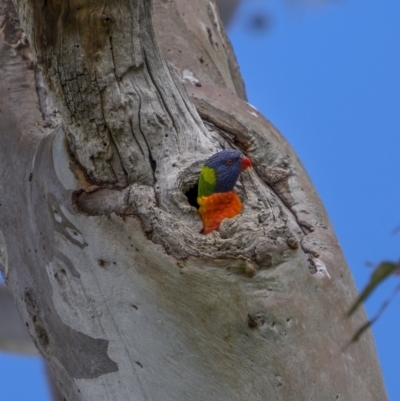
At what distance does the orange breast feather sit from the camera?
166cm

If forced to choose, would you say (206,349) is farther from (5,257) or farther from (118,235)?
(5,257)

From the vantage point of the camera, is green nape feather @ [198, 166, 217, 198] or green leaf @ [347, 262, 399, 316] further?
green nape feather @ [198, 166, 217, 198]

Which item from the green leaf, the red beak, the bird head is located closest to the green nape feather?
the bird head

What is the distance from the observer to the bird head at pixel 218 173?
1688 mm

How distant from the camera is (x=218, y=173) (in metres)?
1.70

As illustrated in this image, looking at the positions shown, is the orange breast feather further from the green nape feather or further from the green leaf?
the green leaf

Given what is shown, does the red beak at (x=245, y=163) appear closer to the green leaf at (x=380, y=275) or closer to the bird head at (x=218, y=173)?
the bird head at (x=218, y=173)

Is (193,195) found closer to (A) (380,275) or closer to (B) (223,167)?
(B) (223,167)

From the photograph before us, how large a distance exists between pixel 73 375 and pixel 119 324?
0.26 m

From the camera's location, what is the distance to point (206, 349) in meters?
1.53

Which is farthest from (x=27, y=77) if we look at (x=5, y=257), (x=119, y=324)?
(x=119, y=324)

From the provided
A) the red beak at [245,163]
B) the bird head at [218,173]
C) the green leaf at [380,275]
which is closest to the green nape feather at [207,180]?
the bird head at [218,173]

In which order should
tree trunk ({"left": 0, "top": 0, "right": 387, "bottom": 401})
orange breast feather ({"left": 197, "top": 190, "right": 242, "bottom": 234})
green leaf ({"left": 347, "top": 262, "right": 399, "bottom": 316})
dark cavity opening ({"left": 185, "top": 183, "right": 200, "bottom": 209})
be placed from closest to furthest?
green leaf ({"left": 347, "top": 262, "right": 399, "bottom": 316})
tree trunk ({"left": 0, "top": 0, "right": 387, "bottom": 401})
orange breast feather ({"left": 197, "top": 190, "right": 242, "bottom": 234})
dark cavity opening ({"left": 185, "top": 183, "right": 200, "bottom": 209})

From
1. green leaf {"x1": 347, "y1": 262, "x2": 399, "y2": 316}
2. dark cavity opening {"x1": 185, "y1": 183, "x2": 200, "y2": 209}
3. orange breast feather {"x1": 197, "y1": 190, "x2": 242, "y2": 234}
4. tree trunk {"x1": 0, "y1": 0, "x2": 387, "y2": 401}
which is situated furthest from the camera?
dark cavity opening {"x1": 185, "y1": 183, "x2": 200, "y2": 209}
